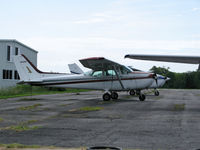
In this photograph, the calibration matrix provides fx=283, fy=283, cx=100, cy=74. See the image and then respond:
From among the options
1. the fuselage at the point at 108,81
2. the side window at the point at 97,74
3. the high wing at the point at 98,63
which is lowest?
the fuselage at the point at 108,81

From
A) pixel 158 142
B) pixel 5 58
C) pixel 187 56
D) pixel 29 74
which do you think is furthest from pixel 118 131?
pixel 5 58

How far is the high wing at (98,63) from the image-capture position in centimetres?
1719

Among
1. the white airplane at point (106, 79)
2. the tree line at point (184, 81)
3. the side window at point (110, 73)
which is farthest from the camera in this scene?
the tree line at point (184, 81)

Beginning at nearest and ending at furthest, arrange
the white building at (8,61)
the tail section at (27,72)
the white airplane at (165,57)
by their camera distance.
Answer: the white airplane at (165,57), the tail section at (27,72), the white building at (8,61)

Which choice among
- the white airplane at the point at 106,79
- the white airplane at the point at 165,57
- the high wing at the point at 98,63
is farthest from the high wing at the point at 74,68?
the white airplane at the point at 165,57

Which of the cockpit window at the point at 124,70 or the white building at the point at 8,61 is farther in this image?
the white building at the point at 8,61

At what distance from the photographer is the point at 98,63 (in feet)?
59.7

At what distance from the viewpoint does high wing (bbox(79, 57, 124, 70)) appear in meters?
17.2

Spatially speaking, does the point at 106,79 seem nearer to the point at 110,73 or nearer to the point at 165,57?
the point at 110,73

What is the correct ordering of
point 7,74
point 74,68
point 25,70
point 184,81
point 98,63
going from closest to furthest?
point 98,63, point 25,70, point 7,74, point 74,68, point 184,81

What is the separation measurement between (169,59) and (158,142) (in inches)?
295

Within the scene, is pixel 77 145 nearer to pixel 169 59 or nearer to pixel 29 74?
pixel 169 59

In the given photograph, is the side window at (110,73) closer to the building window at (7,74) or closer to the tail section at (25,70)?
the tail section at (25,70)

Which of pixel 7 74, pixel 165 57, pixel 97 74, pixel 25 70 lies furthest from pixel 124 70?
pixel 7 74
